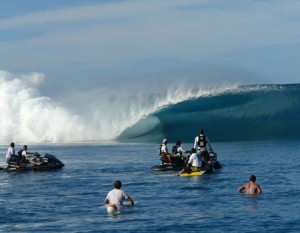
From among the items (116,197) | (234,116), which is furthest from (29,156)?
(234,116)

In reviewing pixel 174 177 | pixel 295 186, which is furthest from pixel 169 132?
pixel 295 186

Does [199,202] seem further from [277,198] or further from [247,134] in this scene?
[247,134]

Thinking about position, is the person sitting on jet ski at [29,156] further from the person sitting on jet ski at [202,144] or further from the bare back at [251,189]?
the bare back at [251,189]

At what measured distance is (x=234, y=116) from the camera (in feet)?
232

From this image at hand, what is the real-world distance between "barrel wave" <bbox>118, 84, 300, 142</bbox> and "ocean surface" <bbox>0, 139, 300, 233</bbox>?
96.0ft

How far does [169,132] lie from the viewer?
233 feet

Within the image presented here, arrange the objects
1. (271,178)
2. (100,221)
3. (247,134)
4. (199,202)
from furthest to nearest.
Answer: (247,134) → (271,178) → (199,202) → (100,221)

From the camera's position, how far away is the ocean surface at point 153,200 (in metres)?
20.6

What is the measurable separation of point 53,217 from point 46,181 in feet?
35.3

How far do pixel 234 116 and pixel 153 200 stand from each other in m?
46.0

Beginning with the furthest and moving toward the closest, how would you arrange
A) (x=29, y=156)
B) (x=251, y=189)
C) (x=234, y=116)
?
(x=234, y=116)
(x=29, y=156)
(x=251, y=189)

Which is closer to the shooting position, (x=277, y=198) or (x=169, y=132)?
(x=277, y=198)

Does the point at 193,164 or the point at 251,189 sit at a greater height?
the point at 193,164

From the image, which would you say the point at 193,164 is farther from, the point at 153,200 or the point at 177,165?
the point at 153,200
